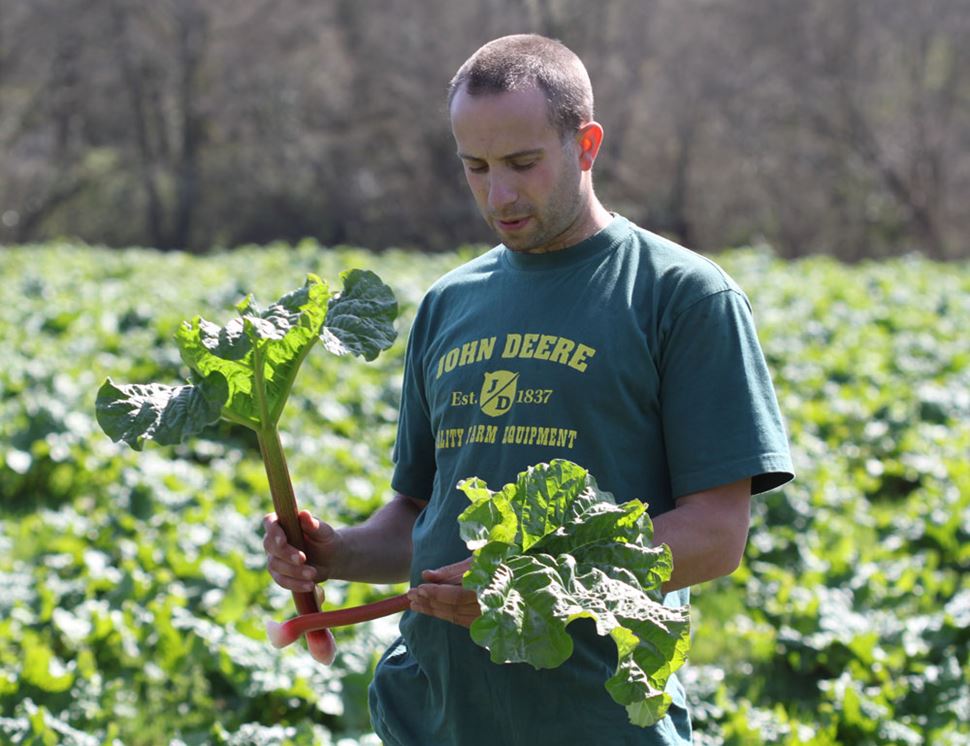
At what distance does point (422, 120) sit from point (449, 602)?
37.2 m

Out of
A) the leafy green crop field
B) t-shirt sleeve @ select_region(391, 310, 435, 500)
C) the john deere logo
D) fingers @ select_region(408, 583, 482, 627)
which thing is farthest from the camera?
the leafy green crop field

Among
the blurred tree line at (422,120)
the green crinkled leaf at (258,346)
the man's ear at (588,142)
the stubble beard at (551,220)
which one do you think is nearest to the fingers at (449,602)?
the green crinkled leaf at (258,346)

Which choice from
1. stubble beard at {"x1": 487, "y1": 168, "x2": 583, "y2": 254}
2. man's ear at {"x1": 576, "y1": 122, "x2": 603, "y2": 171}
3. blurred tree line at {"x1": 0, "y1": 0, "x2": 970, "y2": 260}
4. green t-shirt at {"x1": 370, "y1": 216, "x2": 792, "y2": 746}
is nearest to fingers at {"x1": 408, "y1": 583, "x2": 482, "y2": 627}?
green t-shirt at {"x1": 370, "y1": 216, "x2": 792, "y2": 746}

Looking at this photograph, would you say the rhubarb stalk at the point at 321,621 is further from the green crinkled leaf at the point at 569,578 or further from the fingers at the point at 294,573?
the green crinkled leaf at the point at 569,578

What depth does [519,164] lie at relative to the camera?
241 centimetres

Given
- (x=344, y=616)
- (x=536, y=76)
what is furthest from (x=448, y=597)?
(x=536, y=76)

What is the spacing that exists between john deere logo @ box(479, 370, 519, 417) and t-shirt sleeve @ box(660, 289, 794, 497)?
0.92 ft

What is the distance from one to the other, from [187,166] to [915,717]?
3648 centimetres

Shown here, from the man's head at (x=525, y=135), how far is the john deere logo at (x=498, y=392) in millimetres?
241

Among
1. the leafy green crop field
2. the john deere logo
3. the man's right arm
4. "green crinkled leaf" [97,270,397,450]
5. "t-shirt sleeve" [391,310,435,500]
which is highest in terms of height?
"green crinkled leaf" [97,270,397,450]

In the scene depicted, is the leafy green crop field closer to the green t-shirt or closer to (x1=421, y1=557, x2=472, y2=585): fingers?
the green t-shirt

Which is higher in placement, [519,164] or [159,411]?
[519,164]

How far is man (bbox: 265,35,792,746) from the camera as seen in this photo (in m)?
2.33

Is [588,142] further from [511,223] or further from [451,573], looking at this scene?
[451,573]
